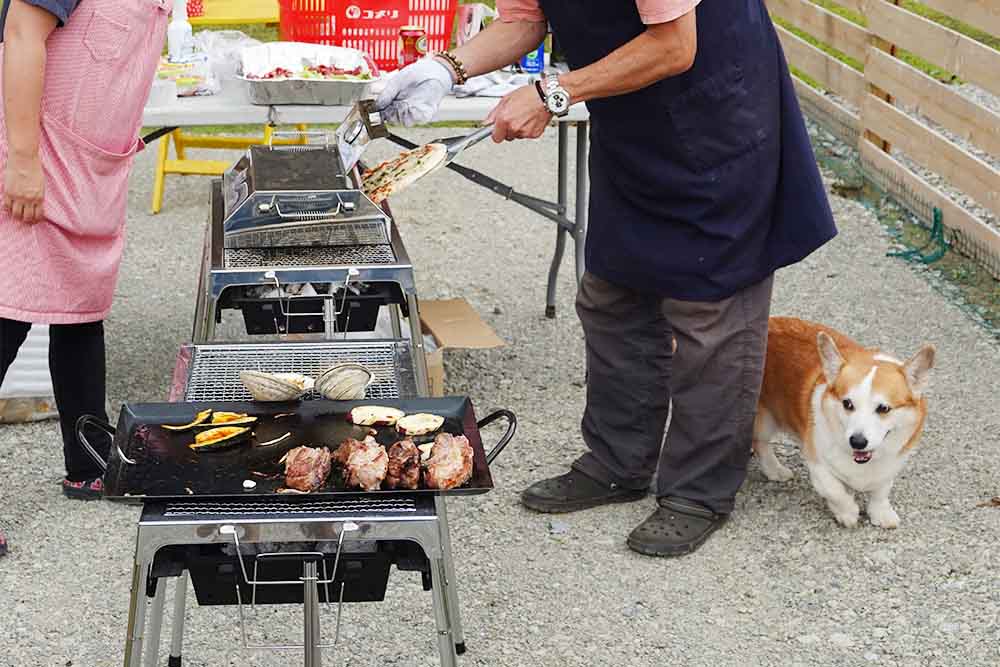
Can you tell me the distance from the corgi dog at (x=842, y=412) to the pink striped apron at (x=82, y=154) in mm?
2130

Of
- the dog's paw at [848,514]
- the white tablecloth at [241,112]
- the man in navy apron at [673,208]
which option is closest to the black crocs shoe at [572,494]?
the man in navy apron at [673,208]

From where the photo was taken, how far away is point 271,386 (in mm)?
2547

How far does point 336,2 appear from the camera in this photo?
16.1 ft

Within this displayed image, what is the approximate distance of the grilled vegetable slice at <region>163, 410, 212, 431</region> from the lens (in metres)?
2.48

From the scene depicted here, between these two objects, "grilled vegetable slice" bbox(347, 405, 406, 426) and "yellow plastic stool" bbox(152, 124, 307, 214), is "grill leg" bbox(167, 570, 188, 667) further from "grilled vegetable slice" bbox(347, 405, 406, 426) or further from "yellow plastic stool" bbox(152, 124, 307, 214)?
"yellow plastic stool" bbox(152, 124, 307, 214)

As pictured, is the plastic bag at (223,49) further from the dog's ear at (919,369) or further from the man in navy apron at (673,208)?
the dog's ear at (919,369)

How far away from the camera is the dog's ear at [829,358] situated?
12.5ft

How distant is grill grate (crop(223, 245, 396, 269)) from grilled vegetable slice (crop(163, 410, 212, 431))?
78 cm

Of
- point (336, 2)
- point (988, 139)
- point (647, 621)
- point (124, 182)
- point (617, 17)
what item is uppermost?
point (617, 17)

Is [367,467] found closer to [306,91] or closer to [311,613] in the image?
[311,613]

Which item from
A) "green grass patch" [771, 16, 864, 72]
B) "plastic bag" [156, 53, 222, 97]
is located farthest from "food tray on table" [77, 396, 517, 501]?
"green grass patch" [771, 16, 864, 72]

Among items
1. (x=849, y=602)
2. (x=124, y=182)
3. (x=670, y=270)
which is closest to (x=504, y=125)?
(x=670, y=270)

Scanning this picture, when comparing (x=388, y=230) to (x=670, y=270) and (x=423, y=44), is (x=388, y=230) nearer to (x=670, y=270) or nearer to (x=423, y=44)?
(x=670, y=270)

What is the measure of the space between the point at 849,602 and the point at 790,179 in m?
1.21
